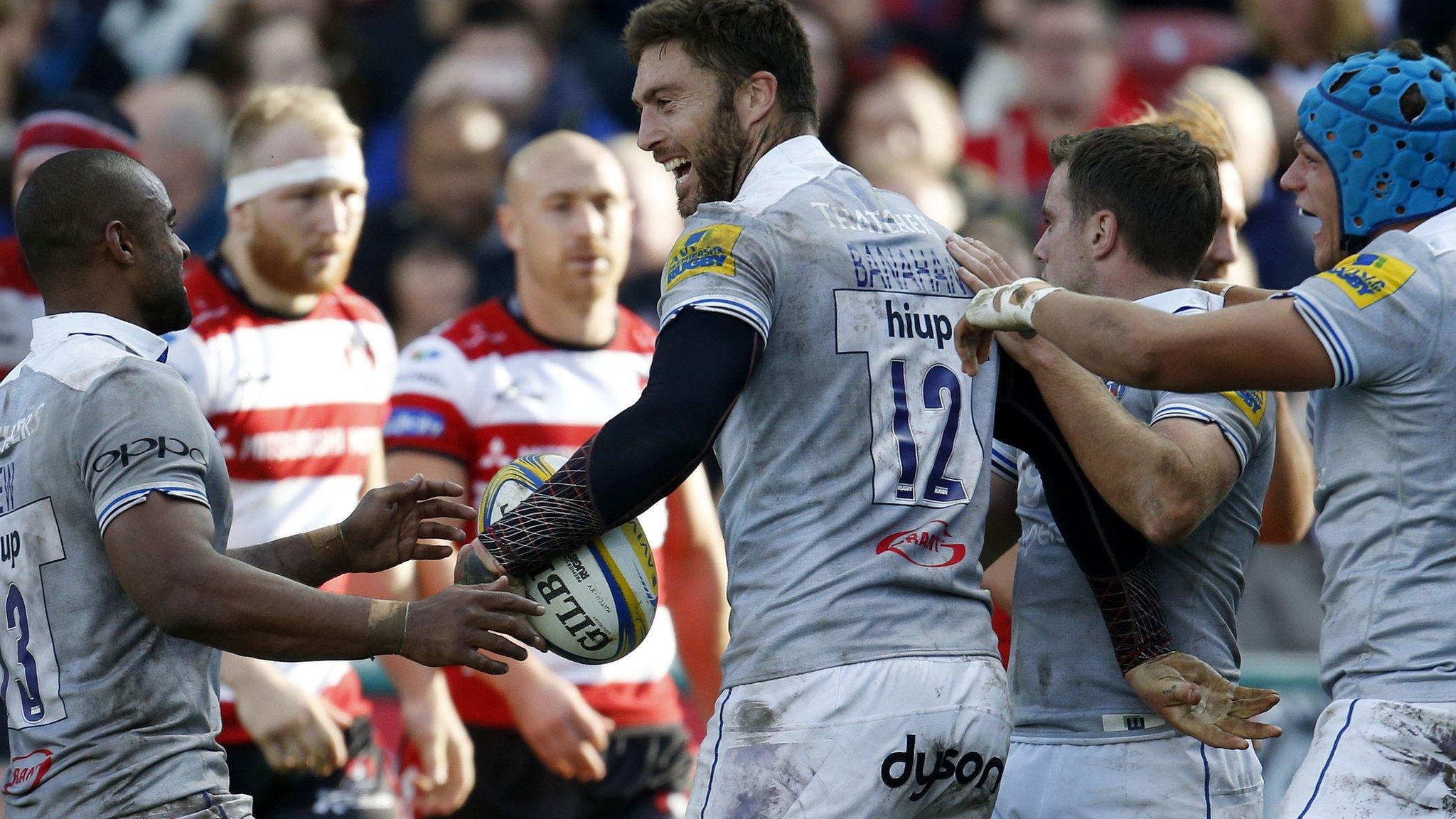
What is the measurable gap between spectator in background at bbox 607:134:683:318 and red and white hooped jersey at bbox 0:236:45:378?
3.90 m

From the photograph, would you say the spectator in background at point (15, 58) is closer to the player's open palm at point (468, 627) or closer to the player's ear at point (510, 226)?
the player's ear at point (510, 226)

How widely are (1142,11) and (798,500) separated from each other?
9.65 meters

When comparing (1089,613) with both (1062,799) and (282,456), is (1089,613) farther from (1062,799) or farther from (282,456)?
(282,456)

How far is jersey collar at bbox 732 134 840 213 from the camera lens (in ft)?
13.1

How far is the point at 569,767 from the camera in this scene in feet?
21.5

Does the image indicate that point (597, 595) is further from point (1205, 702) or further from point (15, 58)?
point (15, 58)

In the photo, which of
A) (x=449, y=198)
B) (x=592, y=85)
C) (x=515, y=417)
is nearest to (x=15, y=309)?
(x=515, y=417)

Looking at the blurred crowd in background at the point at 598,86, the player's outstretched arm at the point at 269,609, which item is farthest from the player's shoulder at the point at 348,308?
the blurred crowd in background at the point at 598,86

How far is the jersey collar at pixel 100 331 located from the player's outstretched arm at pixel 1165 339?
2009 mm

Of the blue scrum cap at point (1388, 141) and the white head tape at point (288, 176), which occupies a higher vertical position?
the white head tape at point (288, 176)

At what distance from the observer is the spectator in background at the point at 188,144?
34.7 ft

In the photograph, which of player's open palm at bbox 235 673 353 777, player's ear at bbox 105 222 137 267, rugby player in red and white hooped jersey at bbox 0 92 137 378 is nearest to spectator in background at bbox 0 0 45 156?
rugby player in red and white hooped jersey at bbox 0 92 137 378

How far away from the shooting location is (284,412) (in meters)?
6.40

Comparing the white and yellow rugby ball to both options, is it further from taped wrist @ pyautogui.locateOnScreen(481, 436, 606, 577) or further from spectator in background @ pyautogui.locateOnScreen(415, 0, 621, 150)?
spectator in background @ pyautogui.locateOnScreen(415, 0, 621, 150)
